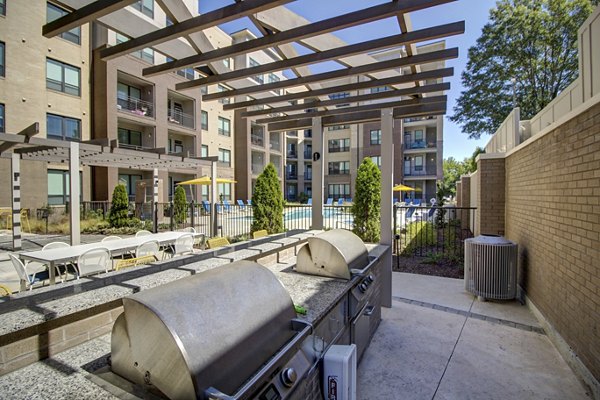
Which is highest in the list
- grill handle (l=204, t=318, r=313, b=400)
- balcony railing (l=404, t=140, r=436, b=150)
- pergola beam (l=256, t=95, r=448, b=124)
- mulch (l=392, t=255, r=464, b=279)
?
balcony railing (l=404, t=140, r=436, b=150)

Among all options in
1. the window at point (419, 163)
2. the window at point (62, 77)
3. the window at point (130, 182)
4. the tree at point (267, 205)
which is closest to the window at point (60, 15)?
the window at point (62, 77)

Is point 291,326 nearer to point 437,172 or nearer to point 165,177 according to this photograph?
point 165,177

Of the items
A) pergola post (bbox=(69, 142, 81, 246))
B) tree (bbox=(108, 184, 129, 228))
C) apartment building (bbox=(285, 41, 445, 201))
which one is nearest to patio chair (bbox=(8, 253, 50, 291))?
pergola post (bbox=(69, 142, 81, 246))

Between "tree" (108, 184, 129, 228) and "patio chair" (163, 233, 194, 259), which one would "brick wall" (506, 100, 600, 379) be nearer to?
"patio chair" (163, 233, 194, 259)

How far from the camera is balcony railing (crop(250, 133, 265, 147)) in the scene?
3283 cm

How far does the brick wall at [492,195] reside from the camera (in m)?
7.39

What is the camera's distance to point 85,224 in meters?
14.5

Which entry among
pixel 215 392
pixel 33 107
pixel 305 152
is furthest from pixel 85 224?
pixel 305 152

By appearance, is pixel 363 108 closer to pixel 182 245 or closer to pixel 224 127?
pixel 182 245

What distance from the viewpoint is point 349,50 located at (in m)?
3.29

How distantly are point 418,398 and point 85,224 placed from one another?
16.0 meters

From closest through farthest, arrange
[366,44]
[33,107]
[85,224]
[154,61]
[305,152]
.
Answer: [366,44]
[85,224]
[33,107]
[154,61]
[305,152]

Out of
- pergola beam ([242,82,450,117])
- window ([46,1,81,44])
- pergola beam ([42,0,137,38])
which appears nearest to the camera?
pergola beam ([42,0,137,38])

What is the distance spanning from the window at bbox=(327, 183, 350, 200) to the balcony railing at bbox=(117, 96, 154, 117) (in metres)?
24.4
